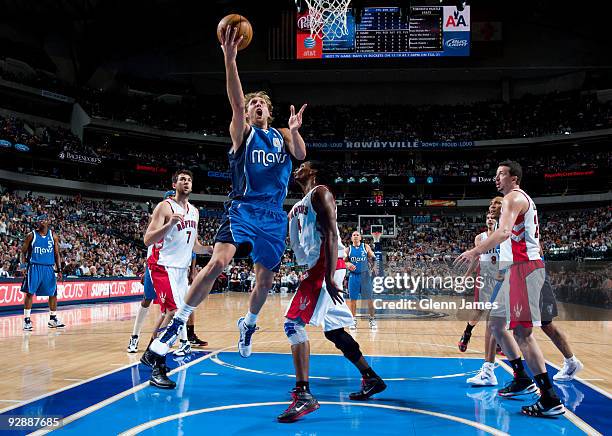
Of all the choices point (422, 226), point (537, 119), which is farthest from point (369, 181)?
point (537, 119)

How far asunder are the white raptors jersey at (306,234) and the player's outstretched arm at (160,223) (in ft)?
→ 4.89

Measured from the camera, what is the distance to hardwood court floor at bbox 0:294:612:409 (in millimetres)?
5418

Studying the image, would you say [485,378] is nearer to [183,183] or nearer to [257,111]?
[257,111]

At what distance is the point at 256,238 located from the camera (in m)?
4.29

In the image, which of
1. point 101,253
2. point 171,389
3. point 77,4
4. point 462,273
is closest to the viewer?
point 171,389

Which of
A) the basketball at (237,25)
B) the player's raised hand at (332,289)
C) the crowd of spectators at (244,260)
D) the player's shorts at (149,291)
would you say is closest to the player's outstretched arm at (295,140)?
the basketball at (237,25)

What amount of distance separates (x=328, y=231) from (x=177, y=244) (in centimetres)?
282

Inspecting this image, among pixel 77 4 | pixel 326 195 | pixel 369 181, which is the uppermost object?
pixel 77 4

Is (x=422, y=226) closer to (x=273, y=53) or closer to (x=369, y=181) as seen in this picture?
(x=369, y=181)

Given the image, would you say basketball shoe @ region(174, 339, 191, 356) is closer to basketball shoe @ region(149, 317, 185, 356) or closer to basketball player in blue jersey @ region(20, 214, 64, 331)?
basketball shoe @ region(149, 317, 185, 356)

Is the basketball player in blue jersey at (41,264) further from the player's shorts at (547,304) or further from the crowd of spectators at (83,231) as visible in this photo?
the player's shorts at (547,304)

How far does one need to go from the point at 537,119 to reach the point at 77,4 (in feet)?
→ 99.5

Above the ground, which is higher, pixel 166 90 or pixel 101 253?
pixel 166 90

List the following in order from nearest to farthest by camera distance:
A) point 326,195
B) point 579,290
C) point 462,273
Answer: point 326,195 < point 462,273 < point 579,290
